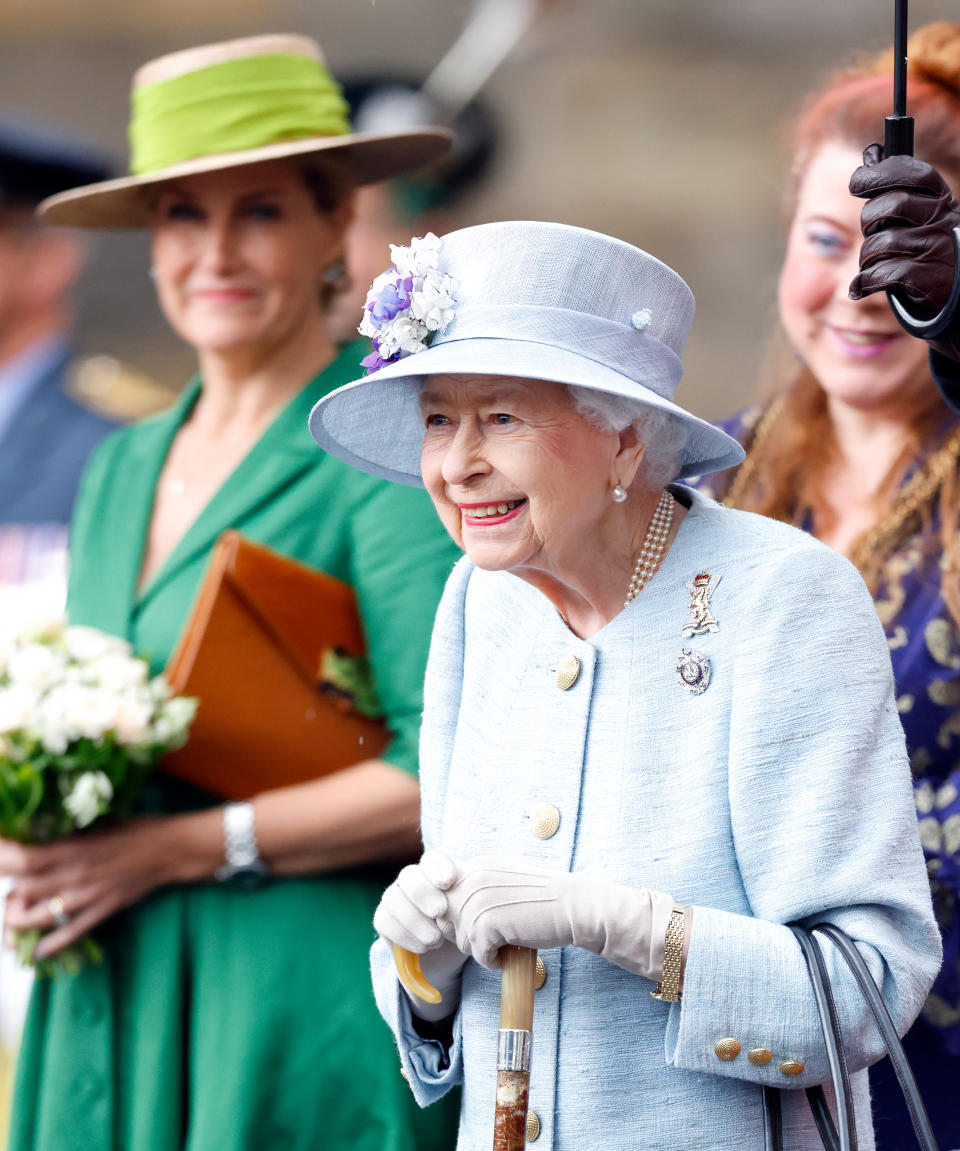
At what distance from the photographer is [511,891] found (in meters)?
1.62

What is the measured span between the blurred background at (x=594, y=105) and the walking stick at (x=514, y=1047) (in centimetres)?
155

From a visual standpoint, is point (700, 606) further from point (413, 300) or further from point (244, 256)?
point (244, 256)

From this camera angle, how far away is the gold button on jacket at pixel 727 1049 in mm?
1629

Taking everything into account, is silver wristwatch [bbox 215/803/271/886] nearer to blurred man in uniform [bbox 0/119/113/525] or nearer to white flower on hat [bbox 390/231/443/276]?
white flower on hat [bbox 390/231/443/276]

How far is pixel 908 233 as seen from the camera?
1.70 meters

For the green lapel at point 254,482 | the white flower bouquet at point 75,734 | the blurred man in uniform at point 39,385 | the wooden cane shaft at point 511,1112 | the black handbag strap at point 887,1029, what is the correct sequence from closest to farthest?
the black handbag strap at point 887,1029 → the wooden cane shaft at point 511,1112 → the white flower bouquet at point 75,734 → the green lapel at point 254,482 → the blurred man in uniform at point 39,385

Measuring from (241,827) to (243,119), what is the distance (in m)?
1.42

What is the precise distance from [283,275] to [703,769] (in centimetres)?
166

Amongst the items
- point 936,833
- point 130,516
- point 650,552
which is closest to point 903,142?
point 650,552

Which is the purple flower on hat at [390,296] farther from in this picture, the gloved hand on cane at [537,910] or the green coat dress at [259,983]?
the green coat dress at [259,983]

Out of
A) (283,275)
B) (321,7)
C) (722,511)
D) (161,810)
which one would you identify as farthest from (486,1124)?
(321,7)

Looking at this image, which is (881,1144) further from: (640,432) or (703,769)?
(640,432)

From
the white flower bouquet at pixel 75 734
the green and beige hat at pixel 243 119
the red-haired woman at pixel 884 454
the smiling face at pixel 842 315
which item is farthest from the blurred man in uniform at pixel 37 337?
the smiling face at pixel 842 315

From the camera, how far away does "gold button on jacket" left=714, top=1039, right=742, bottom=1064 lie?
1.63m
